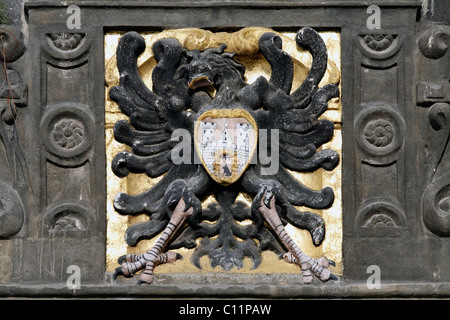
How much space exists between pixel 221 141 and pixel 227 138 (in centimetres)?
5

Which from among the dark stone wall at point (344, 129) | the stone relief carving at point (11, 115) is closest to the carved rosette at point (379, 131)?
the dark stone wall at point (344, 129)

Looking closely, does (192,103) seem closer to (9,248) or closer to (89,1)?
(89,1)

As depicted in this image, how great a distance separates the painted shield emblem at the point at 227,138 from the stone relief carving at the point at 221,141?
0.03 feet

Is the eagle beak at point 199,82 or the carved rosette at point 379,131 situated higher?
the eagle beak at point 199,82

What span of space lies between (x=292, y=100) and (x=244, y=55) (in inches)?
17.7

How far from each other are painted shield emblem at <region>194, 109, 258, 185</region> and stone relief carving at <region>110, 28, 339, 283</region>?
0.01 metres

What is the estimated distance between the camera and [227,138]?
8.03m

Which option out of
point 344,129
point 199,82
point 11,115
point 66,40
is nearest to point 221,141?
point 199,82

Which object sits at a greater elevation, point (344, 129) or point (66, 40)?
point (66, 40)

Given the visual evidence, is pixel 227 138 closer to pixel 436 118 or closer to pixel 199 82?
pixel 199 82

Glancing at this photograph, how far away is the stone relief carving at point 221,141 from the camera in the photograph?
800 cm

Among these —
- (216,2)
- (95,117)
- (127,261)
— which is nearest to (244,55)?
(216,2)

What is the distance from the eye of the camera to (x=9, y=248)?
8.01 metres

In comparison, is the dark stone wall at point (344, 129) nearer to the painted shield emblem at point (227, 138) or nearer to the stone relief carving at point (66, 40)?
the stone relief carving at point (66, 40)
